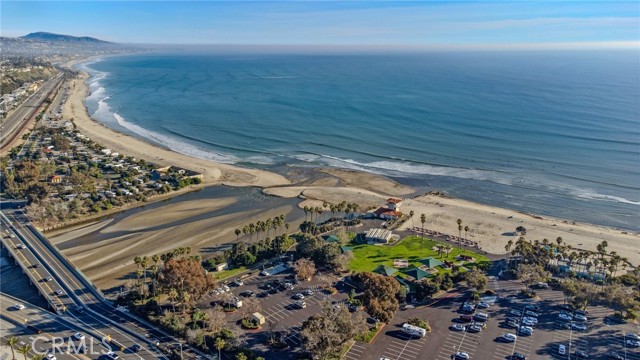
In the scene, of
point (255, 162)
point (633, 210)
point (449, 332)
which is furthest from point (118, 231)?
point (633, 210)

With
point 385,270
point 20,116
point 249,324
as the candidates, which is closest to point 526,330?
point 385,270

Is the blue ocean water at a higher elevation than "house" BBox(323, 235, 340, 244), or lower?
higher

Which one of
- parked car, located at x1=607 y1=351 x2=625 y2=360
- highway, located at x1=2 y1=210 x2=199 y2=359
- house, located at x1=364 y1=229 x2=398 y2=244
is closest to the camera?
parked car, located at x1=607 y1=351 x2=625 y2=360

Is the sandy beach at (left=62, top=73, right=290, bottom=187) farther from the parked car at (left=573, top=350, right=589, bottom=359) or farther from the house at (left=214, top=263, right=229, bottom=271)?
the parked car at (left=573, top=350, right=589, bottom=359)

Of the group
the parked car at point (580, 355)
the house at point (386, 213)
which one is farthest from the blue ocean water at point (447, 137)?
the parked car at point (580, 355)

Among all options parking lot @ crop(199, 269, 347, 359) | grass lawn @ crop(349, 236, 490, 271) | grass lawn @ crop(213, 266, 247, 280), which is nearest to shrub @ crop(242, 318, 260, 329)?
parking lot @ crop(199, 269, 347, 359)
